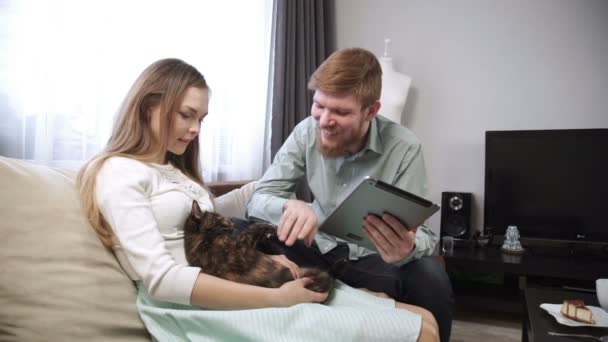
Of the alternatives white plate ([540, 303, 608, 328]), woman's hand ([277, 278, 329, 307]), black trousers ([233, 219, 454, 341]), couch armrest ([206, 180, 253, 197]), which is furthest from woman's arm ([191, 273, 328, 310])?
couch armrest ([206, 180, 253, 197])

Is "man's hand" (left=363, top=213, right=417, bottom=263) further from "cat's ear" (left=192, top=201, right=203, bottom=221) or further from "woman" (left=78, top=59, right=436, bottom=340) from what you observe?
"cat's ear" (left=192, top=201, right=203, bottom=221)

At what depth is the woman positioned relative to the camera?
888 millimetres

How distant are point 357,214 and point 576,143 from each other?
6.55 ft

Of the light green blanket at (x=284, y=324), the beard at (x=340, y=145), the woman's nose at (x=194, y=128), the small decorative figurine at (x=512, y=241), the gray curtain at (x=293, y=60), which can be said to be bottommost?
the small decorative figurine at (x=512, y=241)

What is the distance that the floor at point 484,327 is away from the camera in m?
2.32

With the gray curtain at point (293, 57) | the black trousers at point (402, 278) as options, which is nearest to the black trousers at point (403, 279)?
the black trousers at point (402, 278)

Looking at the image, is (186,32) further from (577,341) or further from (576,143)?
(576,143)

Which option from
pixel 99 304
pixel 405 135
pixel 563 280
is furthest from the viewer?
pixel 563 280

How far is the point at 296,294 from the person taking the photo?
96cm

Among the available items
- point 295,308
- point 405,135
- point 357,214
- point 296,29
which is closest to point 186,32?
point 296,29

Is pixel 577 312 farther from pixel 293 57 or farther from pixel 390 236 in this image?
pixel 293 57

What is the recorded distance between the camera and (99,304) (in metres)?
0.89

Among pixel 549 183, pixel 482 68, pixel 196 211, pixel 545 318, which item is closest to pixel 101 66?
pixel 196 211

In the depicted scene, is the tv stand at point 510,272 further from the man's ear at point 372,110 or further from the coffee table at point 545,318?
the man's ear at point 372,110
